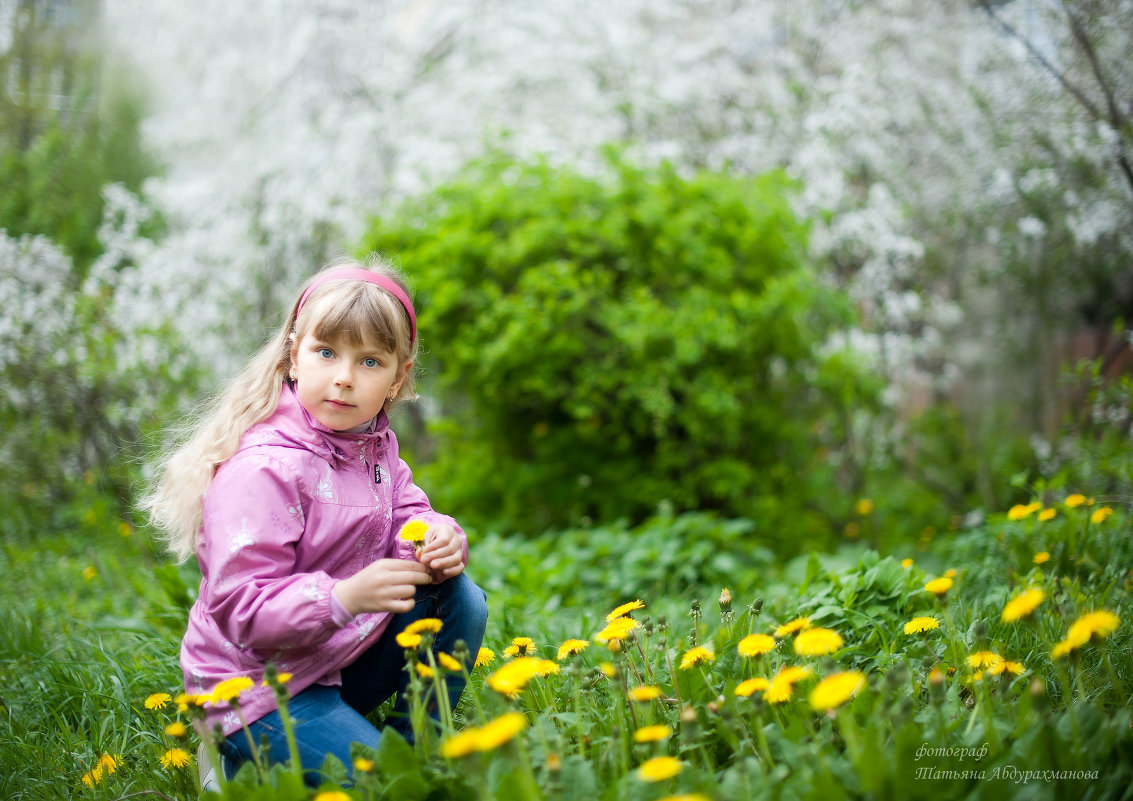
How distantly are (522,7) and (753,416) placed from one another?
17.3 ft

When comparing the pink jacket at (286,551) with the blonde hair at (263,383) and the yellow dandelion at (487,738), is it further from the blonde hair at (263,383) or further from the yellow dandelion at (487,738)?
the yellow dandelion at (487,738)

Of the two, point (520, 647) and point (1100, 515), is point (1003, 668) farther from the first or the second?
point (1100, 515)

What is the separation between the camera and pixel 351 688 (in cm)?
174

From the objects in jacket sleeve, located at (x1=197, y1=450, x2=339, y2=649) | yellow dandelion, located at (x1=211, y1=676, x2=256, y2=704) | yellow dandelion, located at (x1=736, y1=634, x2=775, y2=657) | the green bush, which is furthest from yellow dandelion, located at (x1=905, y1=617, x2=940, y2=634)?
the green bush

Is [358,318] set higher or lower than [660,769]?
higher

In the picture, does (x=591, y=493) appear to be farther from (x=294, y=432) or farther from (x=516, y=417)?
(x=294, y=432)

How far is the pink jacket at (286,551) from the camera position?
1.44 metres

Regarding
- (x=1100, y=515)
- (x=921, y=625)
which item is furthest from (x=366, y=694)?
(x=1100, y=515)

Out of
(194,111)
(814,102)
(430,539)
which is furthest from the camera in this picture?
(194,111)

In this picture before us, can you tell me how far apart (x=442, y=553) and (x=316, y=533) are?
26 cm

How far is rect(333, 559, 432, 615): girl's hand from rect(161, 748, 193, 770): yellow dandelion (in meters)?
0.52

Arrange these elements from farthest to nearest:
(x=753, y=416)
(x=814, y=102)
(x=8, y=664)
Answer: (x=814, y=102), (x=753, y=416), (x=8, y=664)

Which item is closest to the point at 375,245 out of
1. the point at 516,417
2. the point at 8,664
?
the point at 516,417

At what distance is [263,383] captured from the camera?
178 cm
